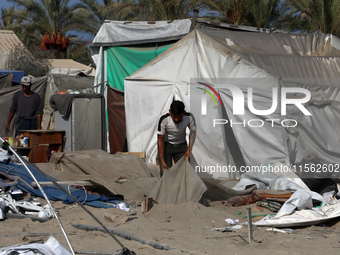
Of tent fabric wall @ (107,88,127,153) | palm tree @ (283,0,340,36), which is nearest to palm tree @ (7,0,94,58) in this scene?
palm tree @ (283,0,340,36)

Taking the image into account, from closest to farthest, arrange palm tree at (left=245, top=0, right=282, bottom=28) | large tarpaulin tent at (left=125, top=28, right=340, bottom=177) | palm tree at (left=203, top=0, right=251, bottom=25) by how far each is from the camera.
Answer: large tarpaulin tent at (left=125, top=28, right=340, bottom=177), palm tree at (left=203, top=0, right=251, bottom=25), palm tree at (left=245, top=0, right=282, bottom=28)

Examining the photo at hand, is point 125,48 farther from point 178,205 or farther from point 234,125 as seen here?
point 178,205

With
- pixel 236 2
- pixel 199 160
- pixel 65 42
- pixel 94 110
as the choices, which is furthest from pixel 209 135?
pixel 65 42

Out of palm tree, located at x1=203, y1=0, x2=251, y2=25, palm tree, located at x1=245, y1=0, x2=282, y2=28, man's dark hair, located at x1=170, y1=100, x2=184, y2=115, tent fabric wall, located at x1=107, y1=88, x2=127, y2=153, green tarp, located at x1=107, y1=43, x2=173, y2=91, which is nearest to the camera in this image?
man's dark hair, located at x1=170, y1=100, x2=184, y2=115

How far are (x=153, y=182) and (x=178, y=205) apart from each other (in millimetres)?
2084

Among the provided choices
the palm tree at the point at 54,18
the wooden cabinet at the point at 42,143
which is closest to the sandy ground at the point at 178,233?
the wooden cabinet at the point at 42,143

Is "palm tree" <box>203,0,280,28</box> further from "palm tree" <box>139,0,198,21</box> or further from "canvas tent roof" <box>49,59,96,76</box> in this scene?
"canvas tent roof" <box>49,59,96,76</box>

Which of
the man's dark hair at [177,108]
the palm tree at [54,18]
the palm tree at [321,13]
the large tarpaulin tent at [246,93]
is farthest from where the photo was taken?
the palm tree at [54,18]

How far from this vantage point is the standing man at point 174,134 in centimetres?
791

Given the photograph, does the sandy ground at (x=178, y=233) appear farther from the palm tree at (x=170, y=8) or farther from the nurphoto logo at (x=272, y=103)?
the palm tree at (x=170, y=8)

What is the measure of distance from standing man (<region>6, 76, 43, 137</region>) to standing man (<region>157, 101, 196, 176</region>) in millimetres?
3809

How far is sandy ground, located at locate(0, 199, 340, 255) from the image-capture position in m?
5.22

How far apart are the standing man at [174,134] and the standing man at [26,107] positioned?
381 centimetres

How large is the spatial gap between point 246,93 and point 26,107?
179 inches
